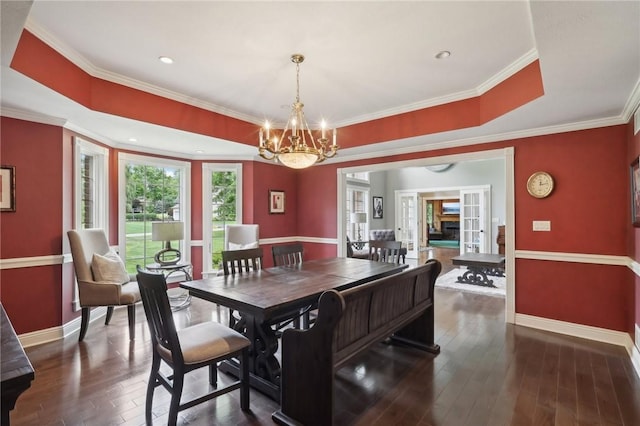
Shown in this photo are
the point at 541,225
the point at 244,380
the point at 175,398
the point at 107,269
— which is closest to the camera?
the point at 175,398

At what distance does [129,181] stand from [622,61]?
5622mm

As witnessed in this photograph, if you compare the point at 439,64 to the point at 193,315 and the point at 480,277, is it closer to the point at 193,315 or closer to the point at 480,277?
the point at 193,315

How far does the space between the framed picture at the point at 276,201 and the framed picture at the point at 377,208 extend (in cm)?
440

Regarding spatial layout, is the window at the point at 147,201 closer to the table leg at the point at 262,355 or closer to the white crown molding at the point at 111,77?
the white crown molding at the point at 111,77

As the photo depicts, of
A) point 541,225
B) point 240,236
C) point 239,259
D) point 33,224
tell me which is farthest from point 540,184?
point 33,224

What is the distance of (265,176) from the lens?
5.70m

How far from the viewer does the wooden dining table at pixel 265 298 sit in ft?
7.01

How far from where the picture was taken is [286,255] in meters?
3.95

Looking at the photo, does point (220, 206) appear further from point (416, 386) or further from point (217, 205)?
point (416, 386)

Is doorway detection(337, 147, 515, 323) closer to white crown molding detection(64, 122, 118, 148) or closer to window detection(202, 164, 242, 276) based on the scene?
window detection(202, 164, 242, 276)

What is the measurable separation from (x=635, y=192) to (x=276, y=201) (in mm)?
4783

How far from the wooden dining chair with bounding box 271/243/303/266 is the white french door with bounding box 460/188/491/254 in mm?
6315

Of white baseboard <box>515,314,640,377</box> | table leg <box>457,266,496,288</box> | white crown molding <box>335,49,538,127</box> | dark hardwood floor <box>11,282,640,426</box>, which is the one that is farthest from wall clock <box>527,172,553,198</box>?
table leg <box>457,266,496,288</box>

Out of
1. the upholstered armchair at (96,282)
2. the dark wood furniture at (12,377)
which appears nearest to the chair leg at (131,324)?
the upholstered armchair at (96,282)
